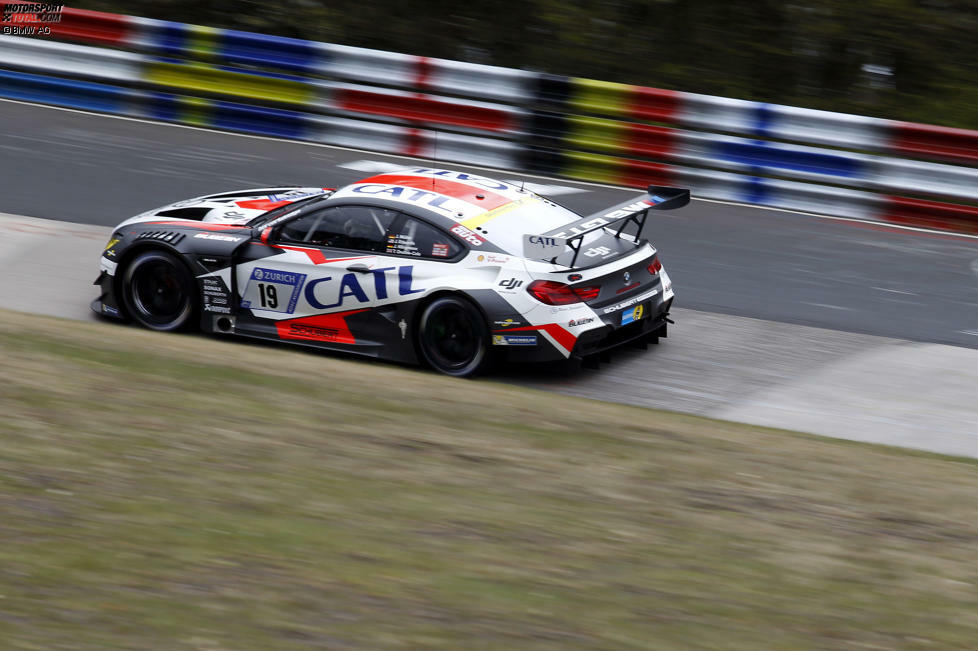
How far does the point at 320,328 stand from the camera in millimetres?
9047

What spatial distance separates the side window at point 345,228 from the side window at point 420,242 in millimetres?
96

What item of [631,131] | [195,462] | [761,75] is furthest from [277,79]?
[195,462]

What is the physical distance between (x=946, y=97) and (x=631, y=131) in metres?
4.98

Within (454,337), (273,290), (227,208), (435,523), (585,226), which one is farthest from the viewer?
(227,208)

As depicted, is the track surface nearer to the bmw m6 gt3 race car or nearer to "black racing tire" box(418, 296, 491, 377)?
the bmw m6 gt3 race car

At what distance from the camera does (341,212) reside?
901 cm

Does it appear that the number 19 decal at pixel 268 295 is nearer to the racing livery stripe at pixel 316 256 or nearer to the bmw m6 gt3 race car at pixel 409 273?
the bmw m6 gt3 race car at pixel 409 273

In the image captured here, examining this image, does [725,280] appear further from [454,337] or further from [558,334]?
[454,337]

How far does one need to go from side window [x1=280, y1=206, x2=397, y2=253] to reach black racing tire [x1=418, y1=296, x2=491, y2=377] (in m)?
0.68

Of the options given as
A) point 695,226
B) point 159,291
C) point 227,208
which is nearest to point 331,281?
point 227,208

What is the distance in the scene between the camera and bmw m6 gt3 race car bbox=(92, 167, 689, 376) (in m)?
8.45

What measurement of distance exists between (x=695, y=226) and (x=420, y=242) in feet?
16.9

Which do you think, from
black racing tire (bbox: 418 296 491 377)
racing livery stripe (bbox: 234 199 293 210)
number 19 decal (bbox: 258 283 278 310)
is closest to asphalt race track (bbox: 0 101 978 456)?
black racing tire (bbox: 418 296 491 377)

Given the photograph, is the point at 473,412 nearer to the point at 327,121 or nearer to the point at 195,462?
the point at 195,462
